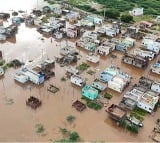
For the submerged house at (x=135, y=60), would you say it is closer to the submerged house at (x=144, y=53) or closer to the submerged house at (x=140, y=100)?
the submerged house at (x=144, y=53)

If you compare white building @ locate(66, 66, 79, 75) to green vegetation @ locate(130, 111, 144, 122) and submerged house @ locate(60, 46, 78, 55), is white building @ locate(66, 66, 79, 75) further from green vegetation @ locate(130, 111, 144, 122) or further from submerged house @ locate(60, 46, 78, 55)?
green vegetation @ locate(130, 111, 144, 122)

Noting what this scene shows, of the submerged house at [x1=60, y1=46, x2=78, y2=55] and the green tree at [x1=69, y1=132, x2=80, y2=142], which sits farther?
the submerged house at [x1=60, y1=46, x2=78, y2=55]

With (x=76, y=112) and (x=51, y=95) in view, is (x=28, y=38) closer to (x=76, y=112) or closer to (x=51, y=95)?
(x=51, y=95)

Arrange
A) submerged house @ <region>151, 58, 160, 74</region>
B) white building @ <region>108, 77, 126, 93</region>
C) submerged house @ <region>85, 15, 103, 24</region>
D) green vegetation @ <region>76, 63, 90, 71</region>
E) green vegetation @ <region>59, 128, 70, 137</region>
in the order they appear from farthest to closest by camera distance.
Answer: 1. submerged house @ <region>85, 15, 103, 24</region>
2. green vegetation @ <region>76, 63, 90, 71</region>
3. submerged house @ <region>151, 58, 160, 74</region>
4. white building @ <region>108, 77, 126, 93</region>
5. green vegetation @ <region>59, 128, 70, 137</region>

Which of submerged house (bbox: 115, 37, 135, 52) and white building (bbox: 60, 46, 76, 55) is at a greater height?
submerged house (bbox: 115, 37, 135, 52)

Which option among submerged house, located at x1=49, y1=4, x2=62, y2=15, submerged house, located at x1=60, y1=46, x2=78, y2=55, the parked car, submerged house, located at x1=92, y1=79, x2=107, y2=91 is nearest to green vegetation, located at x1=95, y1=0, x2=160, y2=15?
submerged house, located at x1=49, y1=4, x2=62, y2=15

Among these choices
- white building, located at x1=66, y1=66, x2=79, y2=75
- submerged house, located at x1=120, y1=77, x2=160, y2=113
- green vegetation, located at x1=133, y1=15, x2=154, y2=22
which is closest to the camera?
submerged house, located at x1=120, y1=77, x2=160, y2=113
